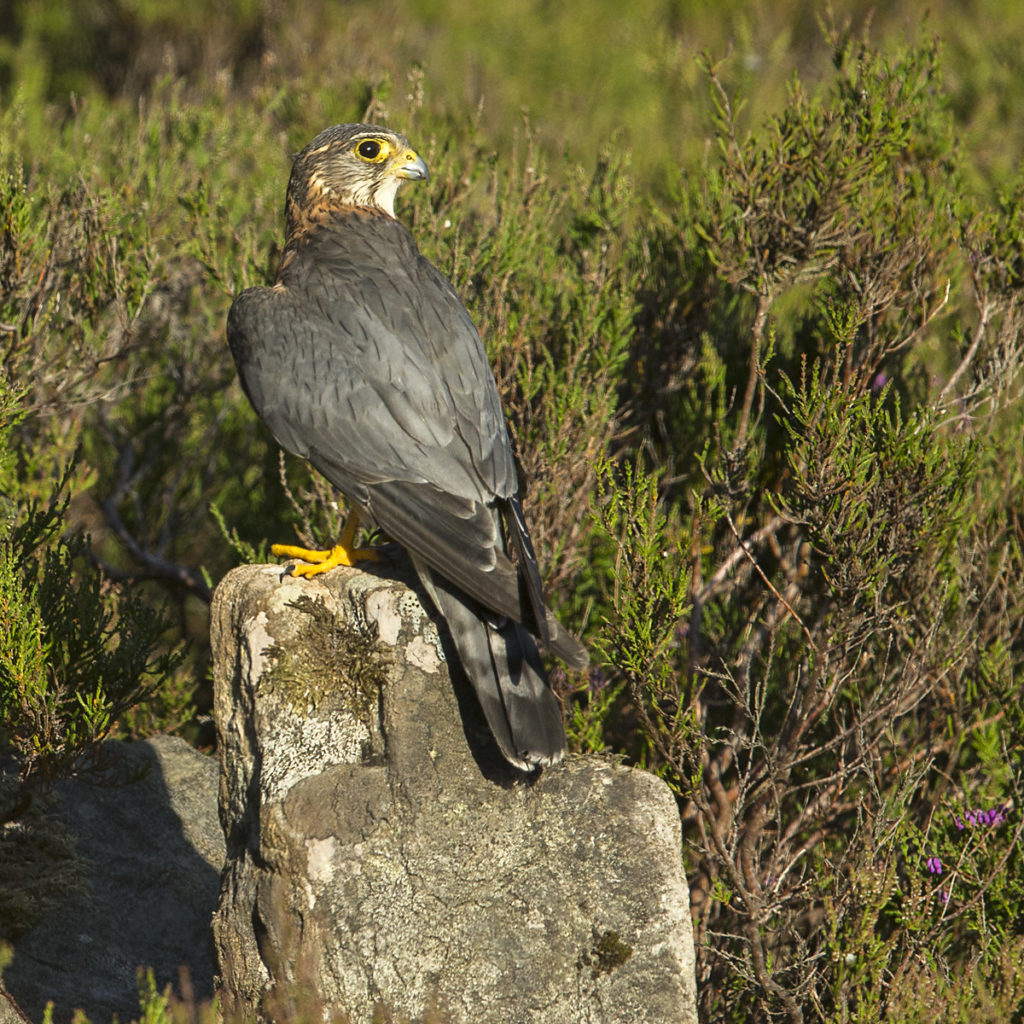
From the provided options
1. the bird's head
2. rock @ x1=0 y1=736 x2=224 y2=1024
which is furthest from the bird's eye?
rock @ x1=0 y1=736 x2=224 y2=1024

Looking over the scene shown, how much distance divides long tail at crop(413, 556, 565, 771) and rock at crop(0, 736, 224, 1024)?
4.92 ft

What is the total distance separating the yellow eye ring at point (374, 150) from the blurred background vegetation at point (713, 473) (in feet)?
2.51

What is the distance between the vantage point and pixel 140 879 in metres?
4.34

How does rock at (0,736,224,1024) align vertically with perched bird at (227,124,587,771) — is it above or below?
below

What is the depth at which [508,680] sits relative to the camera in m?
3.16

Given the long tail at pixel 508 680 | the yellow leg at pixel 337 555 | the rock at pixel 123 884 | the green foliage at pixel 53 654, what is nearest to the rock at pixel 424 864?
the long tail at pixel 508 680

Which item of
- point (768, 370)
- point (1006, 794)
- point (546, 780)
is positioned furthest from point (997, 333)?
point (546, 780)

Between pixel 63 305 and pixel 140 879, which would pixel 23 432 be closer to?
pixel 63 305

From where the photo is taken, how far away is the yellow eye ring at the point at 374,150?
4.45 metres

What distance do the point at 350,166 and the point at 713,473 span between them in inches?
72.0

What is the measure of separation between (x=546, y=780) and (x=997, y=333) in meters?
3.31

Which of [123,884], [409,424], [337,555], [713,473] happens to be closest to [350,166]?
[409,424]

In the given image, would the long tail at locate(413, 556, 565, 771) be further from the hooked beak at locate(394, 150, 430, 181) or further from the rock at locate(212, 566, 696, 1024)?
the hooked beak at locate(394, 150, 430, 181)

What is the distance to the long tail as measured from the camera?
3.10 m
